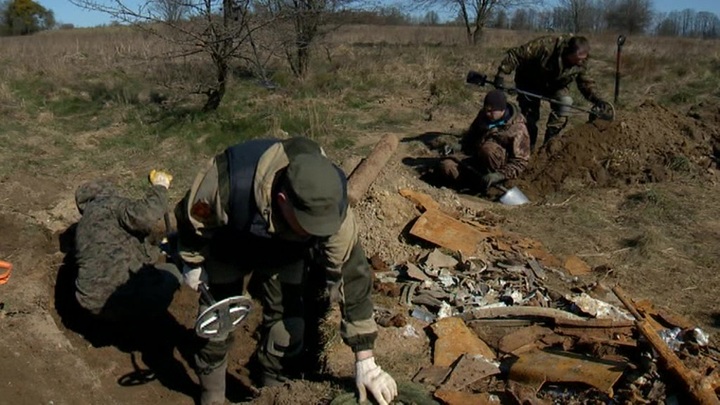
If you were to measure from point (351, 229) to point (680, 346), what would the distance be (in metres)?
2.01

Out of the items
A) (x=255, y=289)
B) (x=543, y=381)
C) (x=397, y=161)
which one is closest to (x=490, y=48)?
(x=397, y=161)

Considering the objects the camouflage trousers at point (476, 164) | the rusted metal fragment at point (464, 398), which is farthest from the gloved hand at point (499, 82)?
the rusted metal fragment at point (464, 398)

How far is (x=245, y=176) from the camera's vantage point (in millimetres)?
2932

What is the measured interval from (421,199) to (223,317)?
137 inches

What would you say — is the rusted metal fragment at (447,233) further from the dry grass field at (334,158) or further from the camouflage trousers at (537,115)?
the camouflage trousers at (537,115)

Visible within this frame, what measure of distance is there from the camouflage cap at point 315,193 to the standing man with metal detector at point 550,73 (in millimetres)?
6311

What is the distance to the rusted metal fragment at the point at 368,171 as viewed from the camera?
5.97m

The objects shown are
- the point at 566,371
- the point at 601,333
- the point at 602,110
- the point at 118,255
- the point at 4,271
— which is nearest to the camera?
the point at 566,371

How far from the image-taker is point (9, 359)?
4.28 meters

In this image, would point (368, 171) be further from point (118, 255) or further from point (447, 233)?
point (118, 255)

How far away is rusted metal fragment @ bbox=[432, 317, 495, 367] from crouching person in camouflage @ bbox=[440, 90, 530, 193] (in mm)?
3327

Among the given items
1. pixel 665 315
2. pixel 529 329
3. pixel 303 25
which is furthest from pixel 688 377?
pixel 303 25

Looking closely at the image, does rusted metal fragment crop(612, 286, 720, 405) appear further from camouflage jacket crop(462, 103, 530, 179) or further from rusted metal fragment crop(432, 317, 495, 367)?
camouflage jacket crop(462, 103, 530, 179)

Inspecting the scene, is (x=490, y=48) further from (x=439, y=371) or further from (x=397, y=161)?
(x=439, y=371)
